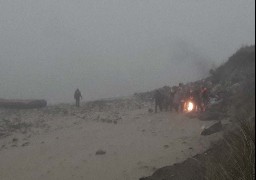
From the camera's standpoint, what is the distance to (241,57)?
22.7 metres

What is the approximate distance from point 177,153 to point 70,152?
11.3ft

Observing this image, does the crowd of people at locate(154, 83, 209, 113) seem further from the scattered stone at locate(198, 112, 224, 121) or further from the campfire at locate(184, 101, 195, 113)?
the scattered stone at locate(198, 112, 224, 121)

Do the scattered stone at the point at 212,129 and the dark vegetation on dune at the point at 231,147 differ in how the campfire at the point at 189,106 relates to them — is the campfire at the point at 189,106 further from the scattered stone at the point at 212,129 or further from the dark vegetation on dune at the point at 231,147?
the scattered stone at the point at 212,129

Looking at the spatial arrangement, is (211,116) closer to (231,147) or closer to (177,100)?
(177,100)

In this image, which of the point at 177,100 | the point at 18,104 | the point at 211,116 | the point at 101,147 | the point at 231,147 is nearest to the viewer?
the point at 231,147

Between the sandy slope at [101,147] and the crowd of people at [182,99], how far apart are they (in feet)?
3.08

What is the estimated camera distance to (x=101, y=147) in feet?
39.5

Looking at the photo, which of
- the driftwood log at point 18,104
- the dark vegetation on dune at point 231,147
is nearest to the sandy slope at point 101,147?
the dark vegetation on dune at point 231,147

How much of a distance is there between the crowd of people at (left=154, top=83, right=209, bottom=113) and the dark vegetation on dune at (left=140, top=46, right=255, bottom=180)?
0.97 meters

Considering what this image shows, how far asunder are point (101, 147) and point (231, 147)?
938cm

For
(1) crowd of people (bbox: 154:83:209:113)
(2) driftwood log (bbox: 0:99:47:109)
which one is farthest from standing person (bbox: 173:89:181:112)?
(2) driftwood log (bbox: 0:99:47:109)

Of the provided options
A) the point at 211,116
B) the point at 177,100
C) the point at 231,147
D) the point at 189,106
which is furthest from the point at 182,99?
the point at 231,147

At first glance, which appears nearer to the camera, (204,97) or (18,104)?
(204,97)

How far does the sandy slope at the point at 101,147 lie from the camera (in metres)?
9.57
